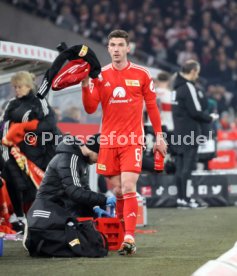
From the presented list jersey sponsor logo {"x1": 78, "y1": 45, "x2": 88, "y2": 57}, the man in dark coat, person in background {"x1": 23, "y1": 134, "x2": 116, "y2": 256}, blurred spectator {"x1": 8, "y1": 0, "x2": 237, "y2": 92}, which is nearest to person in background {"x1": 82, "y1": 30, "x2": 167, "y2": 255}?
person in background {"x1": 23, "y1": 134, "x2": 116, "y2": 256}

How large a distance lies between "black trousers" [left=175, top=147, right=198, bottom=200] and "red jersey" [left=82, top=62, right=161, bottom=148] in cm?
509

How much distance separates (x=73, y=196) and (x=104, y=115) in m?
0.91

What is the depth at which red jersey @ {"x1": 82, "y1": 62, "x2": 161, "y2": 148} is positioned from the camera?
30.4 feet

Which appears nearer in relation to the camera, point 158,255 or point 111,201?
point 158,255

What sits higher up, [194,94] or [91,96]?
[194,94]

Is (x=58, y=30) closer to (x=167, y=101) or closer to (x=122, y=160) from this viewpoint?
(x=167, y=101)

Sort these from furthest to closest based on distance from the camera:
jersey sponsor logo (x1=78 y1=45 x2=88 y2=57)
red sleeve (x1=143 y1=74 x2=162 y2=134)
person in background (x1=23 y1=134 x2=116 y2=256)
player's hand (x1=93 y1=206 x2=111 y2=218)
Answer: player's hand (x1=93 y1=206 x2=111 y2=218) < red sleeve (x1=143 y1=74 x2=162 y2=134) < jersey sponsor logo (x1=78 y1=45 x2=88 y2=57) < person in background (x1=23 y1=134 x2=116 y2=256)

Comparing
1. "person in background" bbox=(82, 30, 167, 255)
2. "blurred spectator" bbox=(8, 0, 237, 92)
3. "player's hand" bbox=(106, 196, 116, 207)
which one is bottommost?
"player's hand" bbox=(106, 196, 116, 207)

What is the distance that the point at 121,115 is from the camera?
9.30 metres

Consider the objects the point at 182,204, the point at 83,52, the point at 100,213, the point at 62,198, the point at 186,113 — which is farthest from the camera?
the point at 182,204

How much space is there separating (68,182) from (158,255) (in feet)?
3.65

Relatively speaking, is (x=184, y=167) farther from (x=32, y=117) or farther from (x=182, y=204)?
(x=32, y=117)

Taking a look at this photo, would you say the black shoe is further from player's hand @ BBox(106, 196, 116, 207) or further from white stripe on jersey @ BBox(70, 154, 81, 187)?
white stripe on jersey @ BBox(70, 154, 81, 187)

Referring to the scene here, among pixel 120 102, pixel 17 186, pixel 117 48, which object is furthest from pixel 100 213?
pixel 17 186
